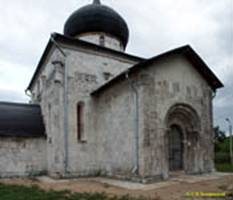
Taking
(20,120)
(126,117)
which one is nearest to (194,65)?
(126,117)

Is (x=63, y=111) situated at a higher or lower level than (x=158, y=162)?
higher

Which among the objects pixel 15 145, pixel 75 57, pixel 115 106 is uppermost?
pixel 75 57

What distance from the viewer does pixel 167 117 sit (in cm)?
1290

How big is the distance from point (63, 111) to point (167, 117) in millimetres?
4909

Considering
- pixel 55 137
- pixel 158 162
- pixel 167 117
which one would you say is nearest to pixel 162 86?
pixel 167 117

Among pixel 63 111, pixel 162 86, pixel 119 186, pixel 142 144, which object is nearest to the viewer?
pixel 119 186

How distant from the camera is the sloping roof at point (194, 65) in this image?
12.3 metres

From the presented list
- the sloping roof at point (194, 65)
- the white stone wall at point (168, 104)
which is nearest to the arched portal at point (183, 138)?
the white stone wall at point (168, 104)

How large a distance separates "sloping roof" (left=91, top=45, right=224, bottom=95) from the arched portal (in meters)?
2.34

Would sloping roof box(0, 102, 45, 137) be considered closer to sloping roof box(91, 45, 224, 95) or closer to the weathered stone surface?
the weathered stone surface

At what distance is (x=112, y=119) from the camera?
1367cm

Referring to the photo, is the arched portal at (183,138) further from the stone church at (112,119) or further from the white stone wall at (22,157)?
the white stone wall at (22,157)

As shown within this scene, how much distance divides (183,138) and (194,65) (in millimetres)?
3765

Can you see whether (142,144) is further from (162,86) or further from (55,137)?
(55,137)
